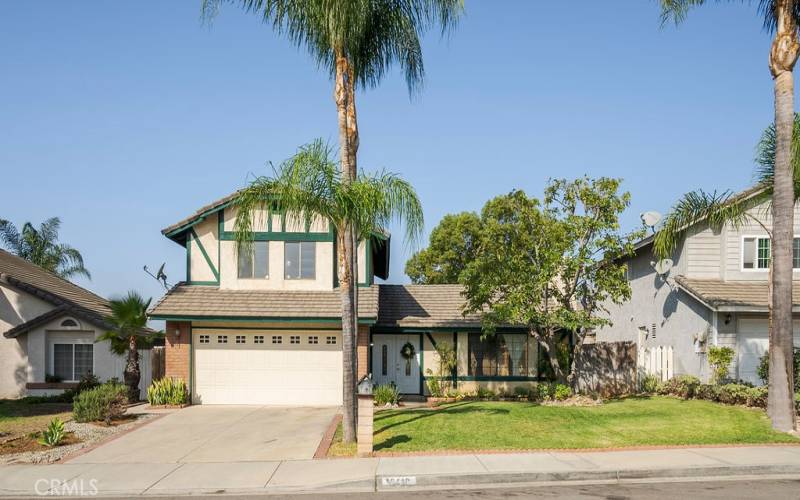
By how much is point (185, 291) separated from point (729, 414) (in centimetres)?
1530

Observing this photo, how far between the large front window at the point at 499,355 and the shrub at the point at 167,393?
29.7 ft

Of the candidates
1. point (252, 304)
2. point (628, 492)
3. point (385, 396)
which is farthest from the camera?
point (252, 304)

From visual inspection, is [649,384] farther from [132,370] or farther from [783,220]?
[132,370]

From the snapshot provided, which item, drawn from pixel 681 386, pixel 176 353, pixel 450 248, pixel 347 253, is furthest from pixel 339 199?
pixel 450 248

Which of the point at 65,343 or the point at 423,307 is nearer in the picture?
the point at 65,343

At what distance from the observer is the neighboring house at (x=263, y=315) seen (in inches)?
778

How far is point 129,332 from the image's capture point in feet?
66.4

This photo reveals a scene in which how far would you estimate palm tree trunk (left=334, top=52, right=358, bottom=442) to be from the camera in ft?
42.7

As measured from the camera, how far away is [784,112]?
14211mm

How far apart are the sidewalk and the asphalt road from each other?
1.15 ft

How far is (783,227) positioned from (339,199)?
941 cm

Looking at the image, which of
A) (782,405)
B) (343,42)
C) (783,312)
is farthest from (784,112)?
(343,42)

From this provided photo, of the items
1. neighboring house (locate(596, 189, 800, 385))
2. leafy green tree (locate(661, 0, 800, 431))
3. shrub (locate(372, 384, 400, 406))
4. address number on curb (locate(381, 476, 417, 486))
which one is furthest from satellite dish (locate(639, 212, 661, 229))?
address number on curb (locate(381, 476, 417, 486))

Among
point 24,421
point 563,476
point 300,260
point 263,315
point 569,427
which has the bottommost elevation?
point 24,421
